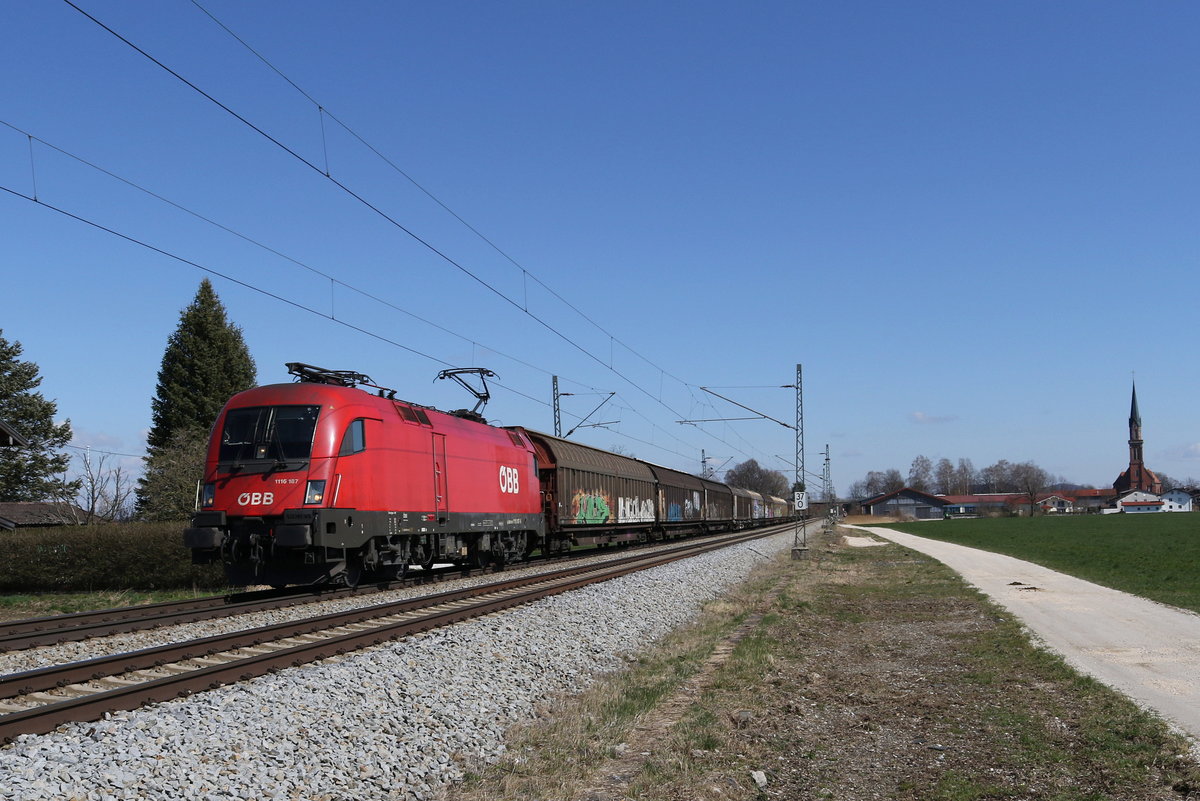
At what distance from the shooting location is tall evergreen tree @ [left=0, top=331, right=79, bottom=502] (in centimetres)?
5550

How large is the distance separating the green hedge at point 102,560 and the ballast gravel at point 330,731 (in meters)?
13.4

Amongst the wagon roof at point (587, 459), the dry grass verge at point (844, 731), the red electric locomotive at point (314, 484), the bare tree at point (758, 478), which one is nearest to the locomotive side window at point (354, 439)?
the red electric locomotive at point (314, 484)

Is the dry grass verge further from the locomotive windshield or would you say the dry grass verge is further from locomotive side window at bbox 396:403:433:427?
locomotive side window at bbox 396:403:433:427

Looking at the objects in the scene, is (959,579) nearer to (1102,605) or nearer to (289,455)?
(1102,605)

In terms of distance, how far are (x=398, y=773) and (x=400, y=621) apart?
6.84 metres

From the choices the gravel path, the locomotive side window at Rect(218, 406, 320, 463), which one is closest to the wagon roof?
the gravel path

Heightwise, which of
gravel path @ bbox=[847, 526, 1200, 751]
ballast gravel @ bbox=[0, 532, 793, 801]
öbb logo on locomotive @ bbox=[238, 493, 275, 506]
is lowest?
gravel path @ bbox=[847, 526, 1200, 751]

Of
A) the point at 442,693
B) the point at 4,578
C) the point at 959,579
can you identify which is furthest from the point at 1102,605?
the point at 4,578

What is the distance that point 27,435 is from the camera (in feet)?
187

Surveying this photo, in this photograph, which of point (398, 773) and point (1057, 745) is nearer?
point (398, 773)

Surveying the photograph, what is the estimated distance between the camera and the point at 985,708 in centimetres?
976

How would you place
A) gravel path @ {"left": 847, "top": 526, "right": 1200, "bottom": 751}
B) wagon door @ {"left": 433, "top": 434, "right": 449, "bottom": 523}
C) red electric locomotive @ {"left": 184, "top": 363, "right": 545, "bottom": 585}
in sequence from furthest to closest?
wagon door @ {"left": 433, "top": 434, "right": 449, "bottom": 523} < red electric locomotive @ {"left": 184, "top": 363, "right": 545, "bottom": 585} < gravel path @ {"left": 847, "top": 526, "right": 1200, "bottom": 751}

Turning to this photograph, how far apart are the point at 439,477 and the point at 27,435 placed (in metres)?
47.7

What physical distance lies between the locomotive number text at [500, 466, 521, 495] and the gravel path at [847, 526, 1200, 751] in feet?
39.8
